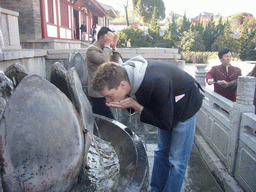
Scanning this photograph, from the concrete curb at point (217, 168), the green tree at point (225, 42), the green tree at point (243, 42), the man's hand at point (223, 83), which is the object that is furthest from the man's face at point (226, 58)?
the green tree at point (225, 42)

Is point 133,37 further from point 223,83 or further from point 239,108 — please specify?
point 239,108

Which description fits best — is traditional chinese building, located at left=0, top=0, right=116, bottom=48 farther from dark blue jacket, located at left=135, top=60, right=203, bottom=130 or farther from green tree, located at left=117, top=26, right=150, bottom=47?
dark blue jacket, located at left=135, top=60, right=203, bottom=130

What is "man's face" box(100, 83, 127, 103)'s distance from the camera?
150 cm

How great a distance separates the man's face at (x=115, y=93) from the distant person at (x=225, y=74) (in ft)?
7.43

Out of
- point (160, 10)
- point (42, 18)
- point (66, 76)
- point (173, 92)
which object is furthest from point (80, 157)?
point (160, 10)

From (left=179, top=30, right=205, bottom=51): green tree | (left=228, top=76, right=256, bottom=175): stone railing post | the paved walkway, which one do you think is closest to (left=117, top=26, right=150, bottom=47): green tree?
(left=179, top=30, right=205, bottom=51): green tree

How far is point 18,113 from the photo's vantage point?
0.93m

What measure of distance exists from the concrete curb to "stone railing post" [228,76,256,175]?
11cm

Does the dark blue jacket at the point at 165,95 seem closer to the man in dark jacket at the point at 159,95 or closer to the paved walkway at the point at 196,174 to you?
the man in dark jacket at the point at 159,95

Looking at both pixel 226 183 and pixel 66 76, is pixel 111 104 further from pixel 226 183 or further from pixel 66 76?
pixel 226 183

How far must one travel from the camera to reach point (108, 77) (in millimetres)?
1428

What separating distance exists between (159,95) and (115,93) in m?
0.32

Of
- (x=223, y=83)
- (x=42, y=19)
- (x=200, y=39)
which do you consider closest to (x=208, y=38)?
(x=200, y=39)

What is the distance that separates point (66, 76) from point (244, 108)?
209 centimetres
